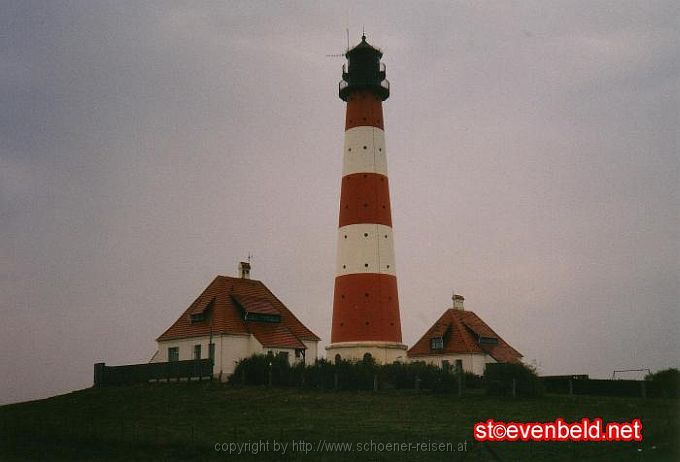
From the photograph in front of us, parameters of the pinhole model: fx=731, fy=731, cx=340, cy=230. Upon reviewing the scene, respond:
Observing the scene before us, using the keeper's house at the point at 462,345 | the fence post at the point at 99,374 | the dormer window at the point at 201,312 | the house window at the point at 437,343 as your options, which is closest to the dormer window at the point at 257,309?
the dormer window at the point at 201,312

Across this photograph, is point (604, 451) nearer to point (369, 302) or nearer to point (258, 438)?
point (258, 438)

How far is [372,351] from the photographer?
4559cm

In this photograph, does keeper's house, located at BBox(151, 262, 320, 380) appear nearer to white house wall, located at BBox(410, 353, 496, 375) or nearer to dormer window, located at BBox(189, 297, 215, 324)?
dormer window, located at BBox(189, 297, 215, 324)

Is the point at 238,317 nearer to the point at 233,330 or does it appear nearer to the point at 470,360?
the point at 233,330

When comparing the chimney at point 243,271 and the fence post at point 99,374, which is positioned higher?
the chimney at point 243,271

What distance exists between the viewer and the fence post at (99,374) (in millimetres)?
48125

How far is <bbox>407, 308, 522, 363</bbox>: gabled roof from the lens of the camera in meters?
57.2

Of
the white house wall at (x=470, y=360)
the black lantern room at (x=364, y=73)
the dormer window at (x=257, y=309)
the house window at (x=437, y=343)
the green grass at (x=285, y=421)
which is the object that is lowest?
the green grass at (x=285, y=421)

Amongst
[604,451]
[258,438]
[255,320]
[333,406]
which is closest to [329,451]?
[258,438]

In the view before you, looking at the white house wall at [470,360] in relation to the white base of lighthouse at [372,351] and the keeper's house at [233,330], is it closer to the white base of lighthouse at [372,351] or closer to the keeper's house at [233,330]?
the white base of lighthouse at [372,351]

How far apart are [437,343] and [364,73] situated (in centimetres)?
2224

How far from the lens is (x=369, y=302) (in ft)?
152

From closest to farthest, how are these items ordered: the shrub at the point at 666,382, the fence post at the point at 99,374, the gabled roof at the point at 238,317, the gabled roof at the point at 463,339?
the shrub at the point at 666,382, the gabled roof at the point at 238,317, the fence post at the point at 99,374, the gabled roof at the point at 463,339

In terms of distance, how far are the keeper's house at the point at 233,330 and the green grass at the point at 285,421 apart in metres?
4.11
